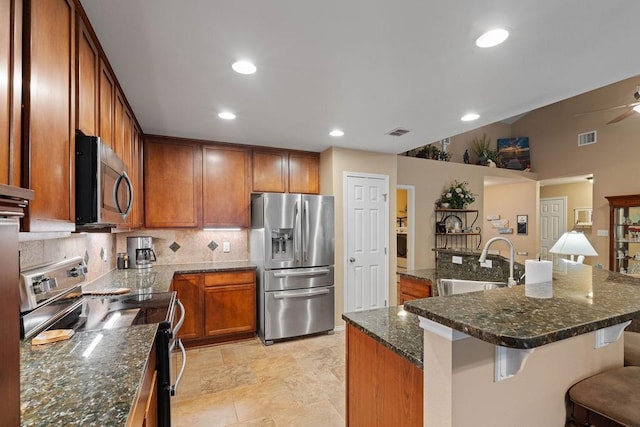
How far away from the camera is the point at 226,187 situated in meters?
3.82

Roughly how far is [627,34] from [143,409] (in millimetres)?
2756

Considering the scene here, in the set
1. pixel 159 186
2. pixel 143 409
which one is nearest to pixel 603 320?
pixel 143 409

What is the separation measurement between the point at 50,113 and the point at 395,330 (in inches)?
64.2

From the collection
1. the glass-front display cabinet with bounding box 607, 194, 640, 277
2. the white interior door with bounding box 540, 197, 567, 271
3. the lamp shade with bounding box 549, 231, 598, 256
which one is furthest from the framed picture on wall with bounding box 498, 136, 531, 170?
the lamp shade with bounding box 549, 231, 598, 256

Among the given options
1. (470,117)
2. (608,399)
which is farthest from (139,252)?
(608,399)

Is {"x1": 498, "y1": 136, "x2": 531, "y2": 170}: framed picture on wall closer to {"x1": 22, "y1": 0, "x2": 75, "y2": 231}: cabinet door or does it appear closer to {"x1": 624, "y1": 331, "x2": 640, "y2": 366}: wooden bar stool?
{"x1": 624, "y1": 331, "x2": 640, "y2": 366}: wooden bar stool

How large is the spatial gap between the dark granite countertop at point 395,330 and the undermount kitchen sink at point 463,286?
89 centimetres

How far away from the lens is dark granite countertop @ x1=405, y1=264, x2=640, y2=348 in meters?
0.81

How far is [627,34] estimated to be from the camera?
1.60 metres

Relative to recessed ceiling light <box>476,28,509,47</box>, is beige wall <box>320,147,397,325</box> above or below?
below

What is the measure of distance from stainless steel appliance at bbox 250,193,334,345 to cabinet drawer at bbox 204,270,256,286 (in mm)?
112

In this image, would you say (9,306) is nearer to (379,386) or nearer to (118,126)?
(379,386)

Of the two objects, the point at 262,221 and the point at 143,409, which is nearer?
the point at 143,409

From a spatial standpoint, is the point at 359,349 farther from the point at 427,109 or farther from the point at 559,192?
the point at 559,192
